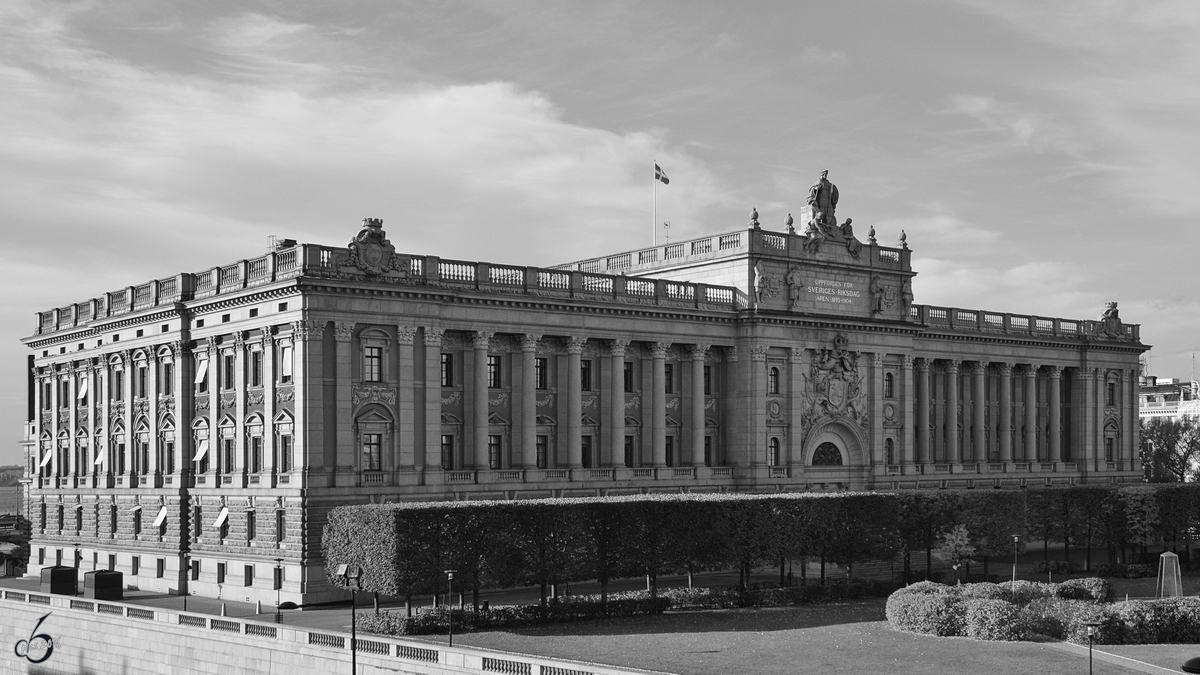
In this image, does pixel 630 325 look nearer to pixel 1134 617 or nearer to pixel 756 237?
pixel 756 237

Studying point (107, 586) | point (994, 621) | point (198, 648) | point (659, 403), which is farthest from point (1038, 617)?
point (107, 586)

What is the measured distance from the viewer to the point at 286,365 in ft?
252

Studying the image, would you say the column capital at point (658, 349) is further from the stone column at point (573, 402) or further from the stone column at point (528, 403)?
the stone column at point (528, 403)

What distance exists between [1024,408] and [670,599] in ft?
195

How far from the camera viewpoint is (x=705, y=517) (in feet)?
243

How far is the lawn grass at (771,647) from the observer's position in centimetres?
→ 5381

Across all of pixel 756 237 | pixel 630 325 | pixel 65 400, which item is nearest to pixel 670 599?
pixel 630 325

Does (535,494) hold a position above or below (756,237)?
below

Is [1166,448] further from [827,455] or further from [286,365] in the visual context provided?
[286,365]

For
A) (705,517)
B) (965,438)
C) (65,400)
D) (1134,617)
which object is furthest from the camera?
(965,438)

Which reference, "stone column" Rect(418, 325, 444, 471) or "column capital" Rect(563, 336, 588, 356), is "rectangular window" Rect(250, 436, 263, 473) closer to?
"stone column" Rect(418, 325, 444, 471)

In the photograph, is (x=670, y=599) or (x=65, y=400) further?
(x=65, y=400)

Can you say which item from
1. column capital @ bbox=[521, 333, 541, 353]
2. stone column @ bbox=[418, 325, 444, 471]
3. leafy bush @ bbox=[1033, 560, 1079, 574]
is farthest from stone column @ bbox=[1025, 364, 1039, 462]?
stone column @ bbox=[418, 325, 444, 471]

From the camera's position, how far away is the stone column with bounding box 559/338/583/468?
289 feet
